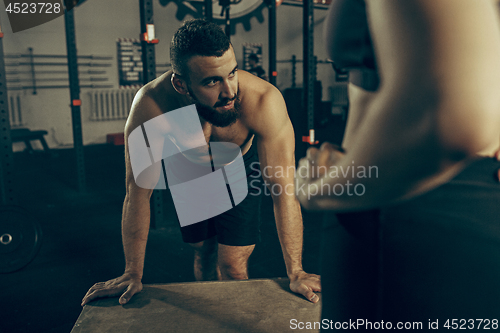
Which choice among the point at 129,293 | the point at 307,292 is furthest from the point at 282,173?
the point at 129,293

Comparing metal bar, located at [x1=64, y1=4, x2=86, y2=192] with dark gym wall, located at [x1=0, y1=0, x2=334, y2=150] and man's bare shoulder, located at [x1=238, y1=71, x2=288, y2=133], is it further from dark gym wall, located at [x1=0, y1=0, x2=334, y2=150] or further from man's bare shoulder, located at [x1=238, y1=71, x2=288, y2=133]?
dark gym wall, located at [x1=0, y1=0, x2=334, y2=150]

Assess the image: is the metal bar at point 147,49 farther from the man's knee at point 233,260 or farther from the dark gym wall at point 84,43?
the dark gym wall at point 84,43

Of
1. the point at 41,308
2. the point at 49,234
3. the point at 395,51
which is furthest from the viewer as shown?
the point at 49,234

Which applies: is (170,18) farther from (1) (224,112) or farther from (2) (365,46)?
(2) (365,46)

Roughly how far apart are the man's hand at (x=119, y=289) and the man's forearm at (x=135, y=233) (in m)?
0.03

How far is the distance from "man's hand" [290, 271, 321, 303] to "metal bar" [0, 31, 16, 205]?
198cm

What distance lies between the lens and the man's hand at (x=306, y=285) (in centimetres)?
121

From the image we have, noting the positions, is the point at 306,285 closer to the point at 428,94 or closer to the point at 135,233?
the point at 135,233

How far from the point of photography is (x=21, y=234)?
2.14 m

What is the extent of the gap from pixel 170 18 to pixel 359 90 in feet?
25.9

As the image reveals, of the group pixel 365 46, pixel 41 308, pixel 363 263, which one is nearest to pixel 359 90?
pixel 365 46

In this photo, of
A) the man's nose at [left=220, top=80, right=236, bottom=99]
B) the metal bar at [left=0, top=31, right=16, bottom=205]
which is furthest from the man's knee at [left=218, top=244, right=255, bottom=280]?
the metal bar at [left=0, top=31, right=16, bottom=205]

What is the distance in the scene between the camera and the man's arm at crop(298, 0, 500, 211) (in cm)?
28

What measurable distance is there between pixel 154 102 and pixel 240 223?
62 cm
